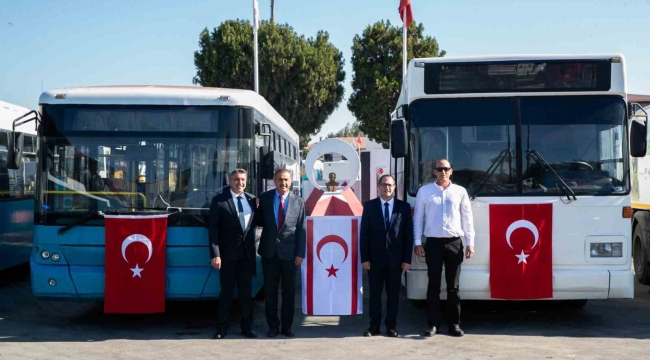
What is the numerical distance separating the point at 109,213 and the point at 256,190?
1.67 m

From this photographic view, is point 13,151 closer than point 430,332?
No

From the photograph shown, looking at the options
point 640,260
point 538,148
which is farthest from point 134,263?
point 640,260

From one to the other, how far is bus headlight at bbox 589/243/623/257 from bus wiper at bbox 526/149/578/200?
583mm

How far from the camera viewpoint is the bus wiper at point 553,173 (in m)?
8.69

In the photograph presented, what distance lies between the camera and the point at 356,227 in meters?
9.16

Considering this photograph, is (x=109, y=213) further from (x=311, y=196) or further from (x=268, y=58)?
(x=268, y=58)

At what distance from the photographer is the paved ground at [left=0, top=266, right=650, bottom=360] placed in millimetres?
7902

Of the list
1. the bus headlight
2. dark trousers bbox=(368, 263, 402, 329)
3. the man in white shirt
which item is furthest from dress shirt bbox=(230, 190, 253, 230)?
the bus headlight

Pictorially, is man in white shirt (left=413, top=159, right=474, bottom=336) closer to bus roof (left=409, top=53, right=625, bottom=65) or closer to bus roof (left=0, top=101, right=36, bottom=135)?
bus roof (left=409, top=53, right=625, bottom=65)

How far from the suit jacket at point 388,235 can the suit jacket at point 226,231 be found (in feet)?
4.18

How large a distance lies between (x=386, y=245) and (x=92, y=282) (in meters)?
3.25

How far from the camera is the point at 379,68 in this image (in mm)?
39781

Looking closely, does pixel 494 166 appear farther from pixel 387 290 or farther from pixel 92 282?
pixel 92 282

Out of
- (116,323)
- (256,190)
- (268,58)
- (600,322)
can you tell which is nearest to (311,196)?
(256,190)
